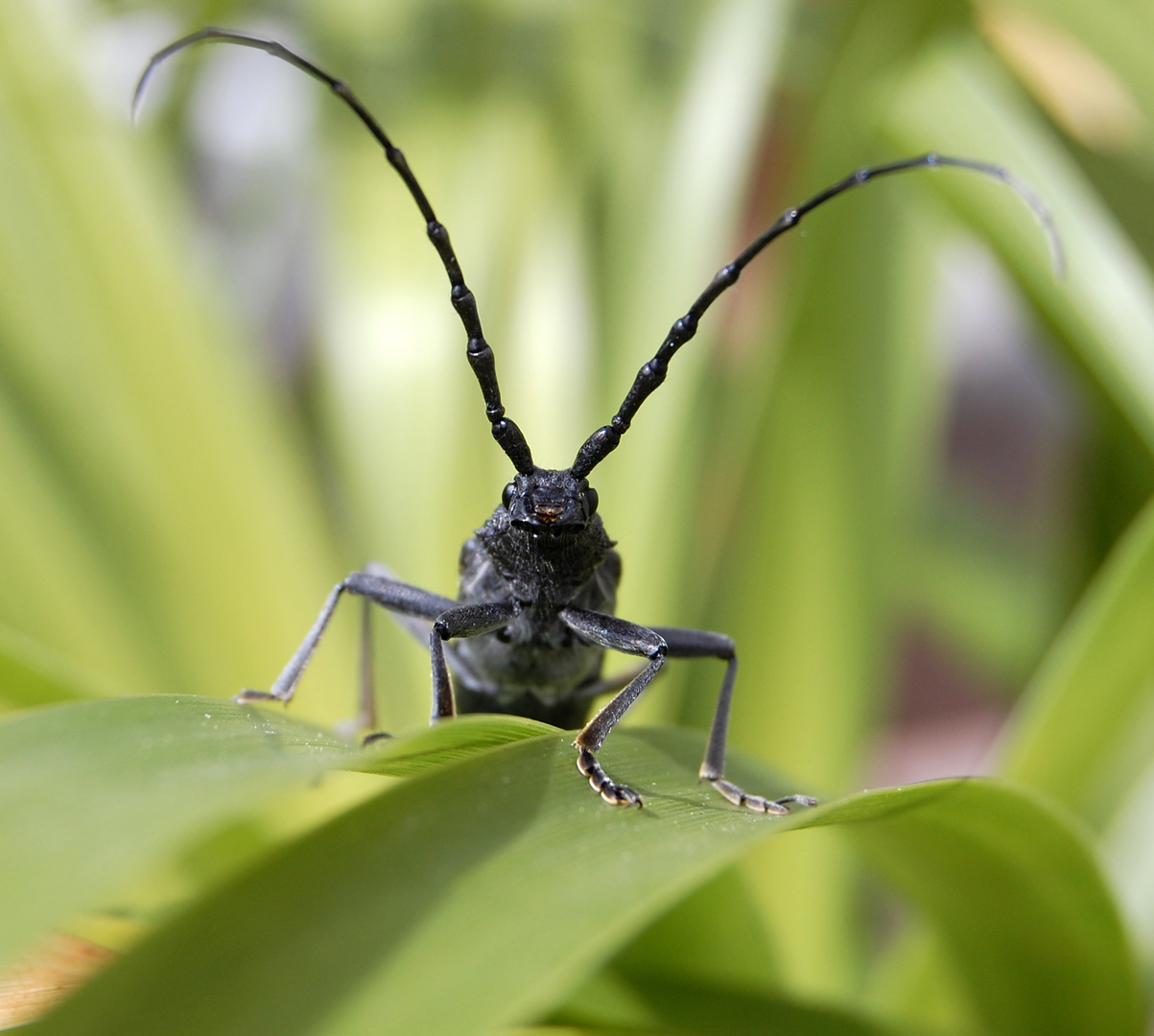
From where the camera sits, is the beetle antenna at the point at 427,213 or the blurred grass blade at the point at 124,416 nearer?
the beetle antenna at the point at 427,213

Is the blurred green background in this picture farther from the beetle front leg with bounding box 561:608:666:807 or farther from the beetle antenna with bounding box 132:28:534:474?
the beetle antenna with bounding box 132:28:534:474

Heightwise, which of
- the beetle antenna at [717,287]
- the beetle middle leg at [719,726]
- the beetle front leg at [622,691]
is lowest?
the beetle middle leg at [719,726]

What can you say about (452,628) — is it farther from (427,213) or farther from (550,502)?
(427,213)

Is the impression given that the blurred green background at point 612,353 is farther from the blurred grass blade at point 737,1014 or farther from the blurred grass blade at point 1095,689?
the blurred grass blade at point 737,1014

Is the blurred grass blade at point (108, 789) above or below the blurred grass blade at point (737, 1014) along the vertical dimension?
above

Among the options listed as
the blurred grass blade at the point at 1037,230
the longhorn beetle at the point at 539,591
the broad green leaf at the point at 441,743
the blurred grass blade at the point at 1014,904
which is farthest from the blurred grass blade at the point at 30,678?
the blurred grass blade at the point at 1037,230

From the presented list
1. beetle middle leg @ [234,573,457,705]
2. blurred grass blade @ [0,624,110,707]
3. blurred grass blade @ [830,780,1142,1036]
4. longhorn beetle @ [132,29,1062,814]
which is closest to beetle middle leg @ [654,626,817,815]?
longhorn beetle @ [132,29,1062,814]

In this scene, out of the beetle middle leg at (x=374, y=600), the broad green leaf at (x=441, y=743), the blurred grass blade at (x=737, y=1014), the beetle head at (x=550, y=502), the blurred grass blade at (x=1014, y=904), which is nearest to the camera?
the broad green leaf at (x=441, y=743)

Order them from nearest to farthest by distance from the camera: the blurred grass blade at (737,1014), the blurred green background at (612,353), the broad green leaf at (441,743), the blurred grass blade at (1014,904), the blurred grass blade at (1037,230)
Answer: the broad green leaf at (441,743), the blurred grass blade at (1014,904), the blurred grass blade at (737,1014), the blurred grass blade at (1037,230), the blurred green background at (612,353)

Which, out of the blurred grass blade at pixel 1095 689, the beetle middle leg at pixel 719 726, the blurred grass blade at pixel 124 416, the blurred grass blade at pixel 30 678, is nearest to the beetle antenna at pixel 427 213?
the beetle middle leg at pixel 719 726
